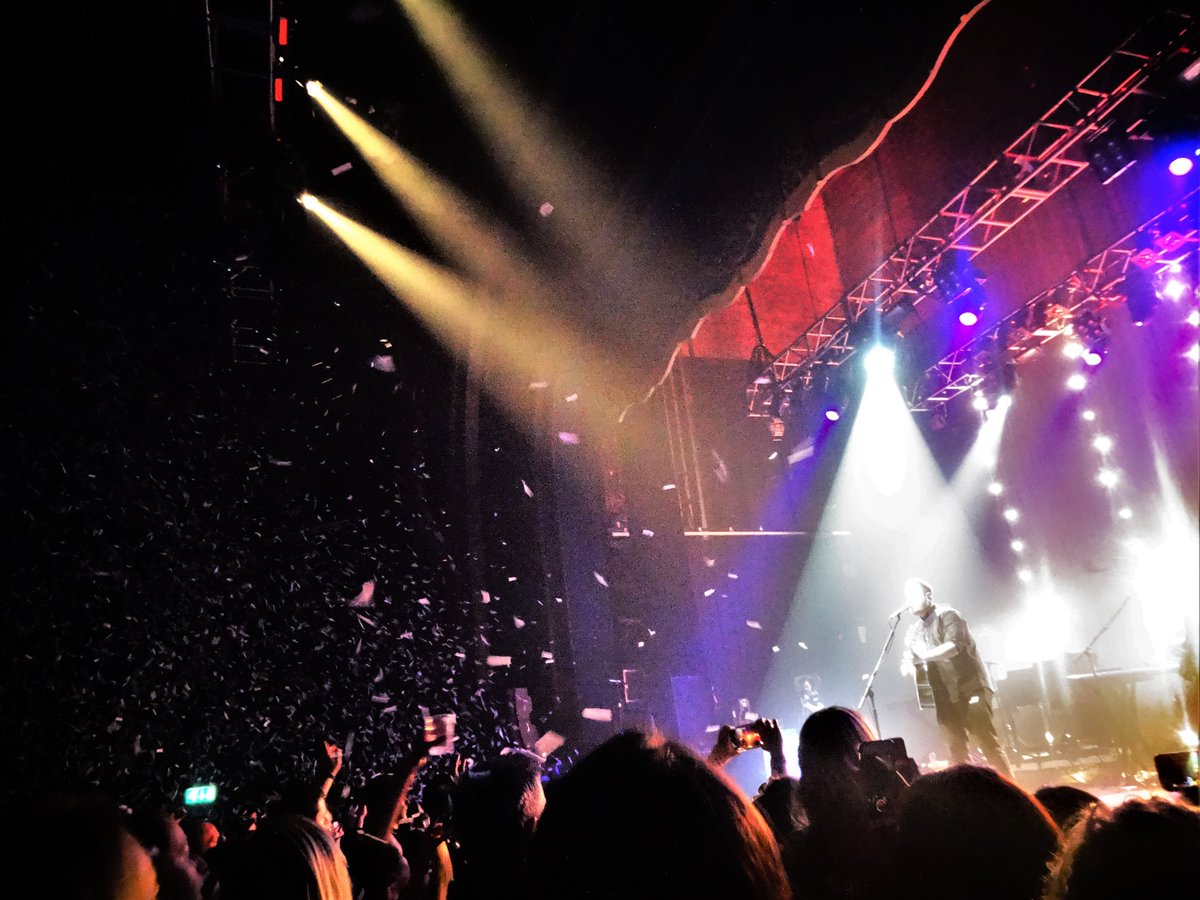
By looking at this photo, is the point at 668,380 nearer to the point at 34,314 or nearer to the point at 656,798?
the point at 34,314

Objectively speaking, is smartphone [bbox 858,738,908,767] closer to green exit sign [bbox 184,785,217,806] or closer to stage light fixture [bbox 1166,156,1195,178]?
green exit sign [bbox 184,785,217,806]

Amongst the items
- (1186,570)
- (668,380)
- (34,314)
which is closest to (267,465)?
(34,314)

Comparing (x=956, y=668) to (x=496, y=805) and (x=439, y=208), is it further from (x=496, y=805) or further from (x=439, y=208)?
(x=439, y=208)

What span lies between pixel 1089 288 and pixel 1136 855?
1007cm

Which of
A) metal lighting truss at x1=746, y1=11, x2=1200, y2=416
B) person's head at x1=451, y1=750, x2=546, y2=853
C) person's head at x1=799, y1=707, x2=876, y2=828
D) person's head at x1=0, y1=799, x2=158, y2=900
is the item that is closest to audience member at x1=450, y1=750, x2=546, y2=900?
person's head at x1=451, y1=750, x2=546, y2=853

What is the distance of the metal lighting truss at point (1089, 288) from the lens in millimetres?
8172

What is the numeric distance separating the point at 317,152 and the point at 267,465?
7.97 ft

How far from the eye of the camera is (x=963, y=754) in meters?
5.25

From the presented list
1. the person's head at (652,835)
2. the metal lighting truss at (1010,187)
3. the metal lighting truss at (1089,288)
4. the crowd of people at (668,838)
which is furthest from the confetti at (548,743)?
the metal lighting truss at (1089,288)

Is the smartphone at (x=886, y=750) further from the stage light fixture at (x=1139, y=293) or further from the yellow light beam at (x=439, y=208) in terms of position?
the stage light fixture at (x=1139, y=293)

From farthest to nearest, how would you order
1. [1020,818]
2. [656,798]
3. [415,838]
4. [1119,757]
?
[1119,757]
[415,838]
[1020,818]
[656,798]

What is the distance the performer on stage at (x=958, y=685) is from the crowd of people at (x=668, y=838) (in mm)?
3131

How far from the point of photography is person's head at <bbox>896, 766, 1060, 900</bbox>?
5.40 feet

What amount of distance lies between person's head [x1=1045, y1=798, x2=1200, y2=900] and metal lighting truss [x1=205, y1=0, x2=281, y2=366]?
470cm
